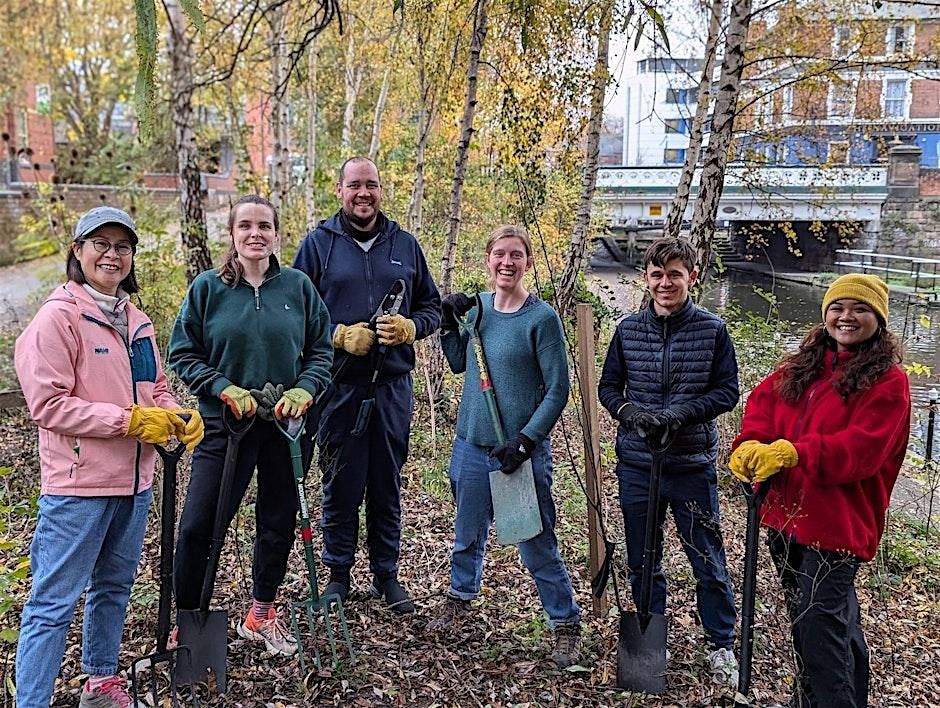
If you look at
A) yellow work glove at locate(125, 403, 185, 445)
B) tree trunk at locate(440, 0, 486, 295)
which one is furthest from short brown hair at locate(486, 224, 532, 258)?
tree trunk at locate(440, 0, 486, 295)

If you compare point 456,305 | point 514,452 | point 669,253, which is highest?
point 669,253

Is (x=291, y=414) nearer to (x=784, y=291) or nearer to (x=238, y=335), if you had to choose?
(x=238, y=335)

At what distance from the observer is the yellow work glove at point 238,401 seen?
2.91 meters

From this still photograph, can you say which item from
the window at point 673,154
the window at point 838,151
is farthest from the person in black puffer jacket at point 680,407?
the window at point 673,154

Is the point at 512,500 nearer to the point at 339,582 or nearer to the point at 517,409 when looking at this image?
the point at 517,409

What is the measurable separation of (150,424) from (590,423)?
1.85 meters

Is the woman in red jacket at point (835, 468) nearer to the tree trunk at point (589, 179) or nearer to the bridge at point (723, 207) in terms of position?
the tree trunk at point (589, 179)

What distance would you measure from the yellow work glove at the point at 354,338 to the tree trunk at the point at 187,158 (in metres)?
3.83

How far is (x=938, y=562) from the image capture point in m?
5.12

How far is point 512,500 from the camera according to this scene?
3229 mm

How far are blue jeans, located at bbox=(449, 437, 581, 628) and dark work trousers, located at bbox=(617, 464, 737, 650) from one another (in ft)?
1.01

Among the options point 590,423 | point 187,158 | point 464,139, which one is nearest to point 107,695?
point 590,423

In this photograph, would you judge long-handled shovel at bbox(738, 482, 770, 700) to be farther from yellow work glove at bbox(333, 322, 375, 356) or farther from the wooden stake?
yellow work glove at bbox(333, 322, 375, 356)

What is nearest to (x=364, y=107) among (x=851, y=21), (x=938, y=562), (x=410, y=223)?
(x=410, y=223)
